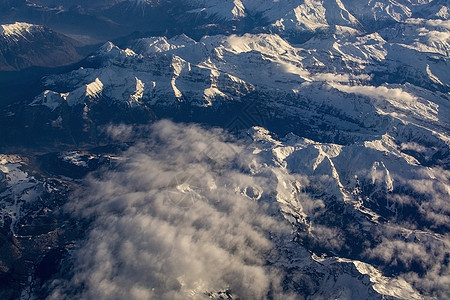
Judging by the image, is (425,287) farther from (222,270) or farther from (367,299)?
(222,270)

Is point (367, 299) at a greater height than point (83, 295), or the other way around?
point (367, 299)

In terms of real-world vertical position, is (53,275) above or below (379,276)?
below

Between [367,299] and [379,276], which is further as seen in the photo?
[379,276]

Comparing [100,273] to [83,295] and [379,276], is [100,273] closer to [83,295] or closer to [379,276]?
[83,295]

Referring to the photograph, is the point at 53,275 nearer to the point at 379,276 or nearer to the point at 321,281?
the point at 321,281

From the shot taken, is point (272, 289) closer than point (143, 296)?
No

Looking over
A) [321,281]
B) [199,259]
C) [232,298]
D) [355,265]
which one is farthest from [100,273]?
[355,265]

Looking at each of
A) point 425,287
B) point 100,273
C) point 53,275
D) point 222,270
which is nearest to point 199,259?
point 222,270
